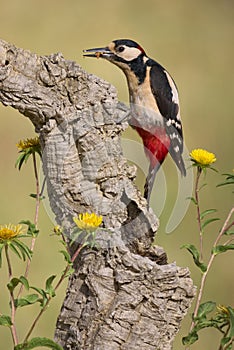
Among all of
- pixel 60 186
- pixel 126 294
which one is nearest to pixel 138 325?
pixel 126 294

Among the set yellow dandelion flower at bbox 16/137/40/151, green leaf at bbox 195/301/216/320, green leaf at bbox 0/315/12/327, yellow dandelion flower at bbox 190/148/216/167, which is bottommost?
green leaf at bbox 0/315/12/327

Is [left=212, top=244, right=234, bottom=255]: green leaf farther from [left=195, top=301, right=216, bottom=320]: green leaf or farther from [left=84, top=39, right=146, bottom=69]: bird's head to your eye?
[left=84, top=39, right=146, bottom=69]: bird's head

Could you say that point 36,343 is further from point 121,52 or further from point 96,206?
point 121,52

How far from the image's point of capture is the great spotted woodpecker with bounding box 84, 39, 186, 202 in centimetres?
224

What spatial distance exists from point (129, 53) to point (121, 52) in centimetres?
3

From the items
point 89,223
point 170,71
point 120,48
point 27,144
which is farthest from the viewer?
point 170,71

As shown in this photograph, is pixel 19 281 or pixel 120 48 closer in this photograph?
pixel 19 281

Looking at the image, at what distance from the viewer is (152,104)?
2.26 metres

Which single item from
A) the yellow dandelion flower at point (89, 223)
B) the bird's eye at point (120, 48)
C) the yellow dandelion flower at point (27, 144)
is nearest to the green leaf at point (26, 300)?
the yellow dandelion flower at point (89, 223)

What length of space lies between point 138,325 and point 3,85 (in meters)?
0.56

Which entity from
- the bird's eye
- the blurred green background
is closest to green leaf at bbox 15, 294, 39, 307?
the bird's eye

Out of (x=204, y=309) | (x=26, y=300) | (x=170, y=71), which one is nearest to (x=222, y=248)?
(x=204, y=309)

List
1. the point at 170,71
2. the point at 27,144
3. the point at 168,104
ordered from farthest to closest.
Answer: the point at 170,71, the point at 168,104, the point at 27,144

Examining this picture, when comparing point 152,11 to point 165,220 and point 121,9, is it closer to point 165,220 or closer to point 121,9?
point 121,9
